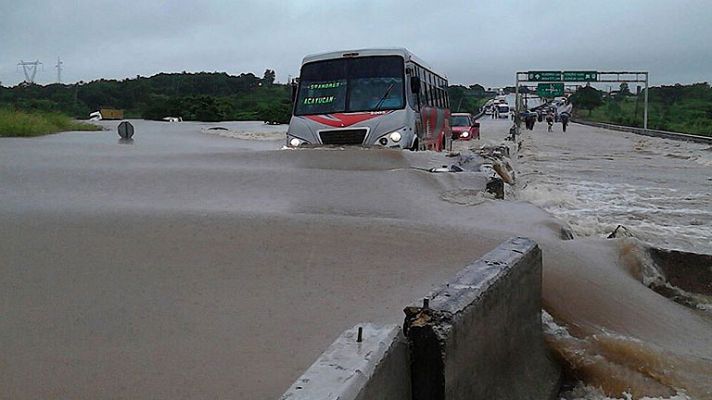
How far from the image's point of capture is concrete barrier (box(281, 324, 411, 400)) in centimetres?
261

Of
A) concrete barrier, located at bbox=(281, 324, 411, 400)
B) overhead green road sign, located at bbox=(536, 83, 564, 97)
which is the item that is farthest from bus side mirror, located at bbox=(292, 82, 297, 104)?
overhead green road sign, located at bbox=(536, 83, 564, 97)

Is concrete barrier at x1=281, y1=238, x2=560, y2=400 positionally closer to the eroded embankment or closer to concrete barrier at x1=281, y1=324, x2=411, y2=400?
concrete barrier at x1=281, y1=324, x2=411, y2=400

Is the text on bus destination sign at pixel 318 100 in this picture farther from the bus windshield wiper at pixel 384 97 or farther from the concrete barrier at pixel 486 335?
the concrete barrier at pixel 486 335

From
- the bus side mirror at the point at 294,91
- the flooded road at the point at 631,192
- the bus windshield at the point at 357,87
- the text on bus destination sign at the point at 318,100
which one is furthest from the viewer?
the bus side mirror at the point at 294,91

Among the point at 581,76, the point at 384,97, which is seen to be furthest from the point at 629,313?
the point at 581,76

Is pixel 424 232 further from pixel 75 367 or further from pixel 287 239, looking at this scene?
pixel 75 367

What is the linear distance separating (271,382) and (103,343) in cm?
110

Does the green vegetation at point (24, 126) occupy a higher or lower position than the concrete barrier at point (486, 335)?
higher

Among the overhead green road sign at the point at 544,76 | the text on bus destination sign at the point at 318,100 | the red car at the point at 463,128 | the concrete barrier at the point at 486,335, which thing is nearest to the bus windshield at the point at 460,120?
the red car at the point at 463,128

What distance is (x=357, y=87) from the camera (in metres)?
13.5

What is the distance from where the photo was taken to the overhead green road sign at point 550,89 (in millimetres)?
58344

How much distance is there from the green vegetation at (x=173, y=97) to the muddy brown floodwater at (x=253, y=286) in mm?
42073

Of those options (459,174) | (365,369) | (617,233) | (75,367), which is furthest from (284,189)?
A: (365,369)

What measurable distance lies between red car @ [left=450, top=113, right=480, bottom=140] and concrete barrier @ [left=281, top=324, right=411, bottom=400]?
86.1 ft
